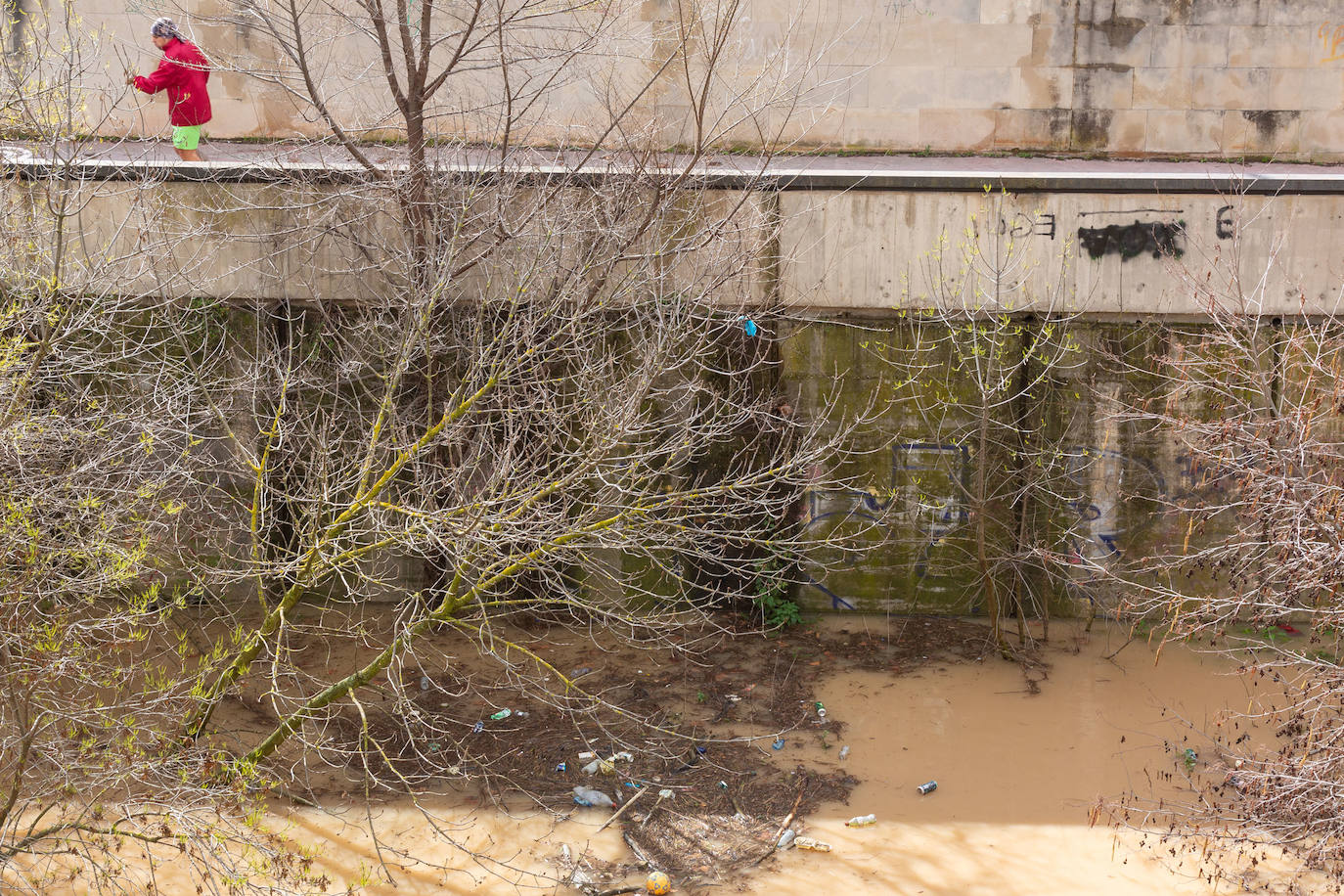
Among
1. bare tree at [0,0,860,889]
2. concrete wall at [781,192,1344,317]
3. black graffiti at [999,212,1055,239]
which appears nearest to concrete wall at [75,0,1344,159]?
bare tree at [0,0,860,889]

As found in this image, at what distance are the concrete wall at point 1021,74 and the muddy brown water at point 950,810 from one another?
651 centimetres

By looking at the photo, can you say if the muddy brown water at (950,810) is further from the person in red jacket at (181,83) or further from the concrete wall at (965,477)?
the person in red jacket at (181,83)

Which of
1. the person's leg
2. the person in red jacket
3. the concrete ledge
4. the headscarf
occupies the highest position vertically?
the headscarf

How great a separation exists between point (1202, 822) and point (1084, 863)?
88 cm

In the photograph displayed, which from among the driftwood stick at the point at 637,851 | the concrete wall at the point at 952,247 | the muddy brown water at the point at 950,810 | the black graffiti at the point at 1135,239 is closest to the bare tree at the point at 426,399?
the concrete wall at the point at 952,247

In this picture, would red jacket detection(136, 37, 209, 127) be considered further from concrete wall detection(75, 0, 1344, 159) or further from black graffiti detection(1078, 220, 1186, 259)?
black graffiti detection(1078, 220, 1186, 259)

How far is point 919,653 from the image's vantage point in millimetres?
10164

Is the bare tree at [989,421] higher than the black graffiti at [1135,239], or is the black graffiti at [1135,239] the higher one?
the black graffiti at [1135,239]

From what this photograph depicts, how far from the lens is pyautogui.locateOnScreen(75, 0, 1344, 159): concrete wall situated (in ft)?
41.7

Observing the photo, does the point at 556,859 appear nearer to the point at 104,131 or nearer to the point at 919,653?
the point at 919,653

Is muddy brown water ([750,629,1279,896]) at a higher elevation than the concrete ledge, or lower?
lower

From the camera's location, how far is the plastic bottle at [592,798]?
26.1ft

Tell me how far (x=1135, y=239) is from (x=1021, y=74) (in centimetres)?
411

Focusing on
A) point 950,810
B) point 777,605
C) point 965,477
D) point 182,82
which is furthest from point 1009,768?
point 182,82
